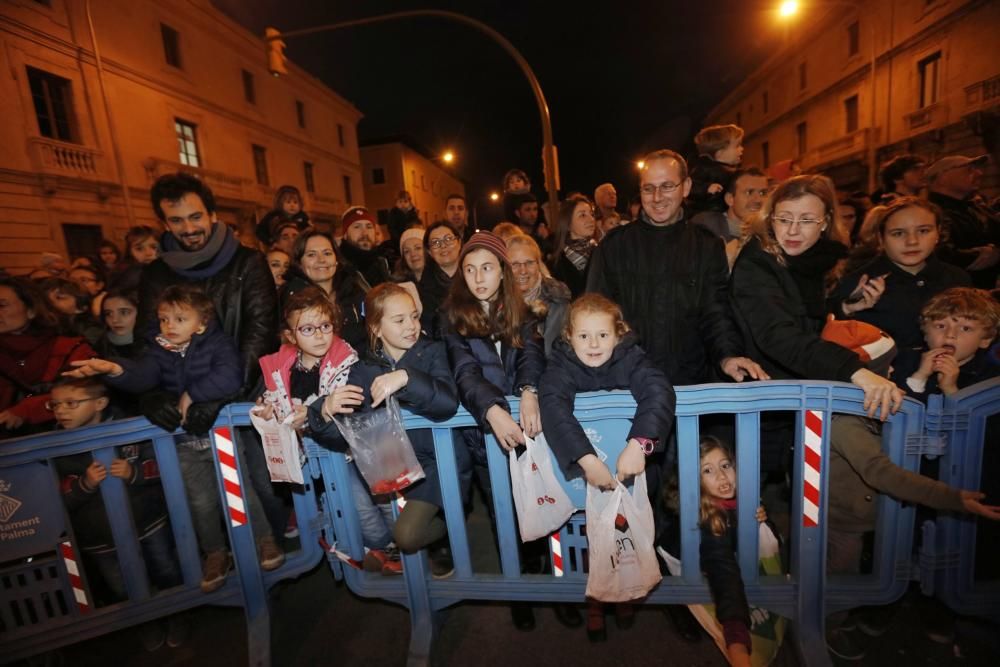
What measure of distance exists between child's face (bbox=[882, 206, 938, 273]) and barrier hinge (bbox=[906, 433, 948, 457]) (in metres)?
1.26

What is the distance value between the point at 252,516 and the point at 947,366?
3949 millimetres

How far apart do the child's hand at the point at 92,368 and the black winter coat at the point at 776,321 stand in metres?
3.53

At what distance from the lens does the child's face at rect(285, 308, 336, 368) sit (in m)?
2.70

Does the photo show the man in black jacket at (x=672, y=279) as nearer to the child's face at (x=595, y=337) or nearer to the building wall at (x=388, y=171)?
→ the child's face at (x=595, y=337)

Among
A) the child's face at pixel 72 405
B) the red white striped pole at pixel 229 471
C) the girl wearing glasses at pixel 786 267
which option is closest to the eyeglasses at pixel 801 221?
the girl wearing glasses at pixel 786 267

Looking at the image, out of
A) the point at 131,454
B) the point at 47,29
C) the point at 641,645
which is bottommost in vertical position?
the point at 641,645

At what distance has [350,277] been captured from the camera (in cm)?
404

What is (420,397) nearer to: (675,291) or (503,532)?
(503,532)

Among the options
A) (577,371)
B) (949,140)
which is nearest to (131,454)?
(577,371)

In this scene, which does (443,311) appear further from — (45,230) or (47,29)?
(47,29)

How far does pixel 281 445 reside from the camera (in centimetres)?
247

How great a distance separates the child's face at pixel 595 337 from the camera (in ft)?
7.66

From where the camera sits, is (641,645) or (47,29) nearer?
(641,645)

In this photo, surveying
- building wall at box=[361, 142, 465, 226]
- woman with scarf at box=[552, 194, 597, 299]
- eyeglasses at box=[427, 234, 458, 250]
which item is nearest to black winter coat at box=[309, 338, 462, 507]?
eyeglasses at box=[427, 234, 458, 250]
